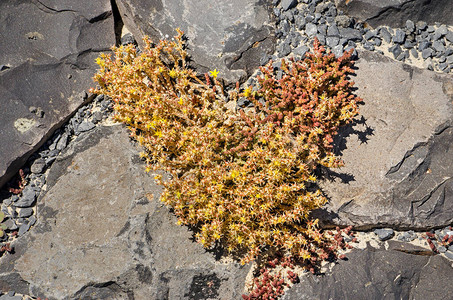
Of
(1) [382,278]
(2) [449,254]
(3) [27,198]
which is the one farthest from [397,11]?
(3) [27,198]

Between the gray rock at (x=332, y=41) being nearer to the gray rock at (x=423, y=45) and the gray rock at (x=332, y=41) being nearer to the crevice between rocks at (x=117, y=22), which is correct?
the gray rock at (x=423, y=45)

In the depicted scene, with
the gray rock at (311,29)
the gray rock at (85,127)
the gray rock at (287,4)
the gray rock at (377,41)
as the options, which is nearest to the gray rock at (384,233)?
the gray rock at (377,41)

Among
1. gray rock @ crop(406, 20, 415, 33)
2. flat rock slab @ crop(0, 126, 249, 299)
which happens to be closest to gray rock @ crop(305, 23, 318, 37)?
gray rock @ crop(406, 20, 415, 33)

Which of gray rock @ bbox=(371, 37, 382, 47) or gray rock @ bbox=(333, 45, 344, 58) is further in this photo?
gray rock @ bbox=(371, 37, 382, 47)

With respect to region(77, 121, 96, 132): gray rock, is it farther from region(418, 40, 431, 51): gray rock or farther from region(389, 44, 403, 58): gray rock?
region(418, 40, 431, 51): gray rock

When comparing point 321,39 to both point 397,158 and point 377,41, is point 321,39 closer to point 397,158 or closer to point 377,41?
point 377,41

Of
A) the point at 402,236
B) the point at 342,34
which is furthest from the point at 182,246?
the point at 342,34

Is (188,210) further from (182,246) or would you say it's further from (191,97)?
(191,97)
